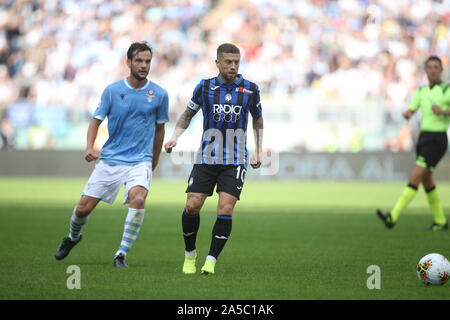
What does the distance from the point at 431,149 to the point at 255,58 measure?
59.1 feet

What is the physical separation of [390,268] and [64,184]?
1762 cm

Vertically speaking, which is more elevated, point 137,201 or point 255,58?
point 255,58

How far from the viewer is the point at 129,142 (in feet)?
29.7

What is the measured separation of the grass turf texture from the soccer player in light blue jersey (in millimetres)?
570

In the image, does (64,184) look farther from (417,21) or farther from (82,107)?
(417,21)

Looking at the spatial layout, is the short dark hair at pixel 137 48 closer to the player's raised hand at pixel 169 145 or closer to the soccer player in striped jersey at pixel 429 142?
the player's raised hand at pixel 169 145

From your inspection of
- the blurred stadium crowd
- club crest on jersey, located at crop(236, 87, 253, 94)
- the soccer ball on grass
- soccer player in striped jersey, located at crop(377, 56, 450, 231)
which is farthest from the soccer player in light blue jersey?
the blurred stadium crowd

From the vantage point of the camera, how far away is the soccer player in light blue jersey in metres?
8.92

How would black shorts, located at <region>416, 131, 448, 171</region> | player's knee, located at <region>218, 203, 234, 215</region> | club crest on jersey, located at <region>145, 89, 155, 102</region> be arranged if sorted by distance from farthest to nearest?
black shorts, located at <region>416, 131, 448, 171</region> → club crest on jersey, located at <region>145, 89, 155, 102</region> → player's knee, located at <region>218, 203, 234, 215</region>

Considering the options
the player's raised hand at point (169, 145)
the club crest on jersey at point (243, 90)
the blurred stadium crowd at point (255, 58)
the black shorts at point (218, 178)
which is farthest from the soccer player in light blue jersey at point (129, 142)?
the blurred stadium crowd at point (255, 58)

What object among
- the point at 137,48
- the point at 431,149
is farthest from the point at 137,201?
the point at 431,149

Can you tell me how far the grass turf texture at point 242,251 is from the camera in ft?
Result: 23.8

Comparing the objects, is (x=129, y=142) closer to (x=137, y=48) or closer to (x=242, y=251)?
(x=137, y=48)

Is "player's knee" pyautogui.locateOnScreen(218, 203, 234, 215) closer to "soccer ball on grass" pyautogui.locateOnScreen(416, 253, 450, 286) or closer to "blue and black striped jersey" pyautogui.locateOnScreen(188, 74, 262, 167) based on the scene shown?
"blue and black striped jersey" pyautogui.locateOnScreen(188, 74, 262, 167)
